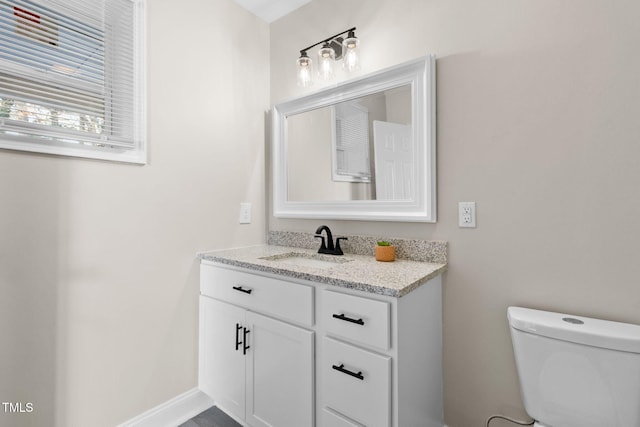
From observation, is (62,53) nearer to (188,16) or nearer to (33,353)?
(188,16)

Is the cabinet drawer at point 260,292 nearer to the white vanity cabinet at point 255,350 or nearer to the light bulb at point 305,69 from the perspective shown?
the white vanity cabinet at point 255,350

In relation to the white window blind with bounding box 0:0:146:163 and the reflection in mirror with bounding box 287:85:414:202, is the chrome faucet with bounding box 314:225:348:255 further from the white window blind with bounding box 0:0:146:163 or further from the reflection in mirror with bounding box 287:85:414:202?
the white window blind with bounding box 0:0:146:163

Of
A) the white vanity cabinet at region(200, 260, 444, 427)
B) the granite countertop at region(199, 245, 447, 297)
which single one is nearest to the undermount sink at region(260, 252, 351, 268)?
the granite countertop at region(199, 245, 447, 297)

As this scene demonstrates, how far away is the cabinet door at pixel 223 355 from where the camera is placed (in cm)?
156

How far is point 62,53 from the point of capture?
4.45 feet

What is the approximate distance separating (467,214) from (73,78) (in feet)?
6.27

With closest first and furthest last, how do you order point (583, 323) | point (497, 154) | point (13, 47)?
point (583, 323) → point (13, 47) → point (497, 154)

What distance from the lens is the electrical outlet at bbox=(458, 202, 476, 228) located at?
1.40 meters

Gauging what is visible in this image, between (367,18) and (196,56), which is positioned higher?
(367,18)

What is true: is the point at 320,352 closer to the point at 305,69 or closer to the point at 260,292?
the point at 260,292

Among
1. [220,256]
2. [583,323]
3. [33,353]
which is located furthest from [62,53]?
[583,323]

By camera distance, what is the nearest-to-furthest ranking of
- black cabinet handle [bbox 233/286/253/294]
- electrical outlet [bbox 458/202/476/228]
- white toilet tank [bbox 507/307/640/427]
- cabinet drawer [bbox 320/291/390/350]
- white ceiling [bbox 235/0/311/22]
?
white toilet tank [bbox 507/307/640/427] < cabinet drawer [bbox 320/291/390/350] < electrical outlet [bbox 458/202/476/228] < black cabinet handle [bbox 233/286/253/294] < white ceiling [bbox 235/0/311/22]

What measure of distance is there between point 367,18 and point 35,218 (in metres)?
1.92

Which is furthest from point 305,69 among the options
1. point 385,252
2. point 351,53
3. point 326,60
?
point 385,252
